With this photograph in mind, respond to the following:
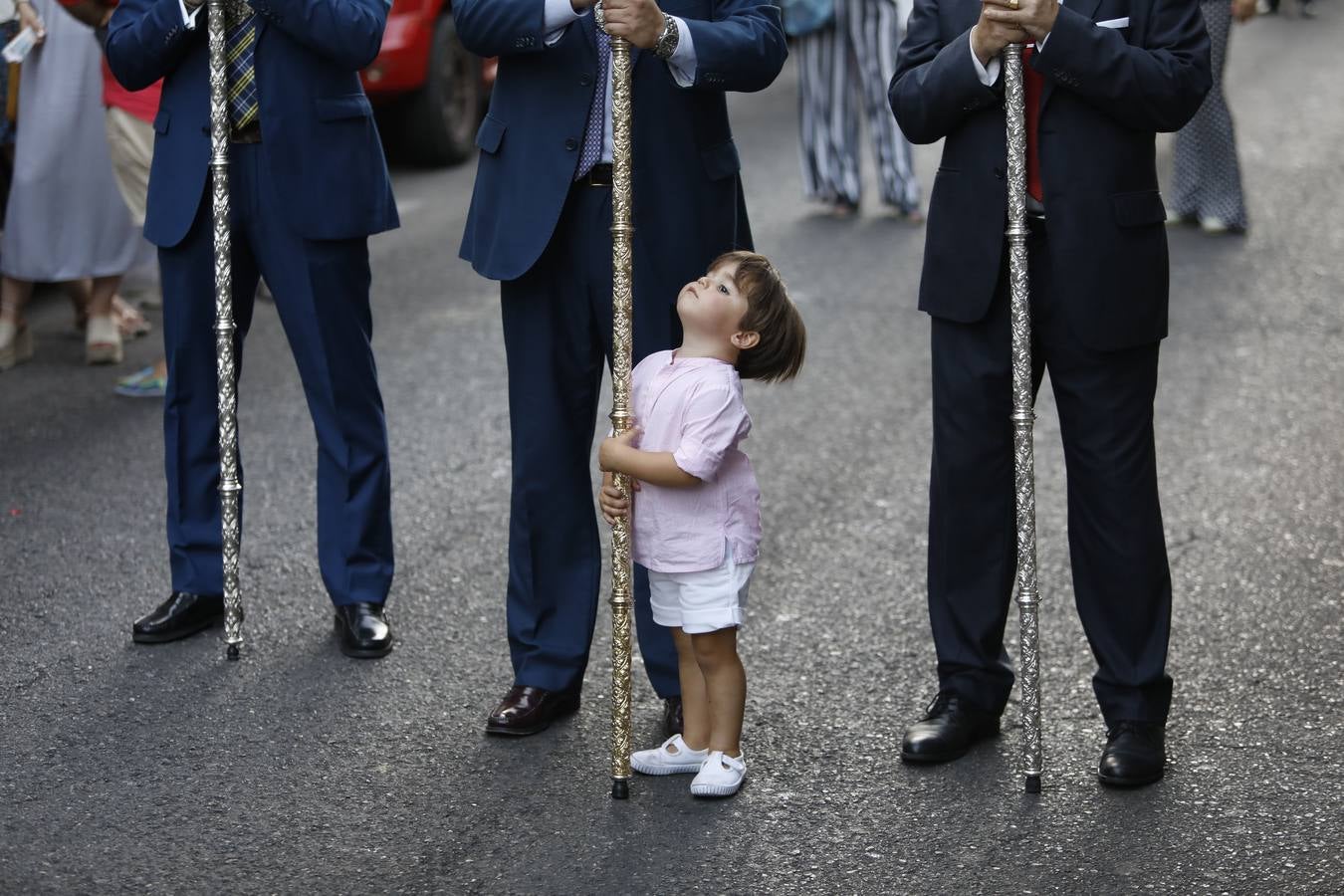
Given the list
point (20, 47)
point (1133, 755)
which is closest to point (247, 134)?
point (20, 47)

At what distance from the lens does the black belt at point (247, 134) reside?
477 cm

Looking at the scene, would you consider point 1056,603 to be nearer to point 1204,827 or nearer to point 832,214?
point 1204,827

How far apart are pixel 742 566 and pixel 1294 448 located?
3262 millimetres

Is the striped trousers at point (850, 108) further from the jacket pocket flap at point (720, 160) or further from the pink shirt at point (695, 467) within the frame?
the pink shirt at point (695, 467)

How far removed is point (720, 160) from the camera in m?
4.29

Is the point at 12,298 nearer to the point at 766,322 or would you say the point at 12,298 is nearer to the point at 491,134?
the point at 491,134

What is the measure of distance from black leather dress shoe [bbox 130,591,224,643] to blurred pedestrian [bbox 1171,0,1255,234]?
20.9 feet

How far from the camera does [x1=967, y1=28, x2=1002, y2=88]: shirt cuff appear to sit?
394 centimetres

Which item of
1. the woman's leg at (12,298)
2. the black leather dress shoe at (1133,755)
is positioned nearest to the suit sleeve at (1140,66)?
the black leather dress shoe at (1133,755)

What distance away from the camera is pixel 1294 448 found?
665 centimetres

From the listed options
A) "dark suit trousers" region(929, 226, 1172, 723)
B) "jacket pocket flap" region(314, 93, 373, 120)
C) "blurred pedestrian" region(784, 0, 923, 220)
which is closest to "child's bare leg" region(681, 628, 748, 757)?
"dark suit trousers" region(929, 226, 1172, 723)

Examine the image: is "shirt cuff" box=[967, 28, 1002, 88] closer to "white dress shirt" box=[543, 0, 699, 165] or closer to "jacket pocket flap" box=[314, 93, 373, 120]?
"white dress shirt" box=[543, 0, 699, 165]

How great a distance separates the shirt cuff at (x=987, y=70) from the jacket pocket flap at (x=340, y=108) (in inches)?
61.6

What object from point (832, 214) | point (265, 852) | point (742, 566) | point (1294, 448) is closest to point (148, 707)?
point (265, 852)
